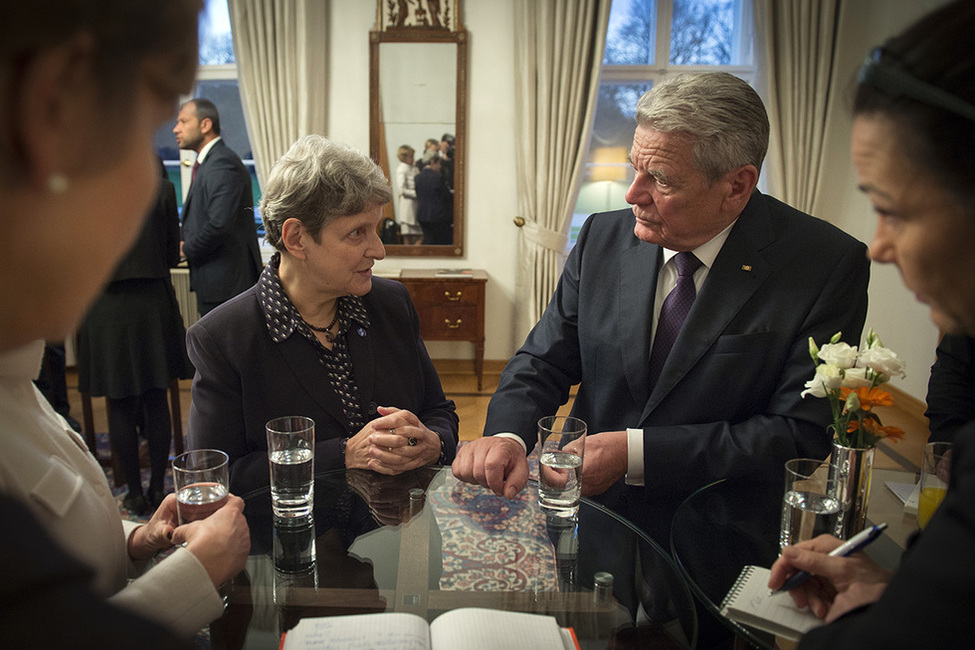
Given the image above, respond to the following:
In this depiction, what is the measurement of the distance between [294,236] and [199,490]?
81cm

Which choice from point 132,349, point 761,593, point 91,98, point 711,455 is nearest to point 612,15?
point 132,349

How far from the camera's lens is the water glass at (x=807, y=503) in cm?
140

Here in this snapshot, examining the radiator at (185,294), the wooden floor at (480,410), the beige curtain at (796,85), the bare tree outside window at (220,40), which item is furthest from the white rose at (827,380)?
the bare tree outside window at (220,40)

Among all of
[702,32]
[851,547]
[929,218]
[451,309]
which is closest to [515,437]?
[851,547]

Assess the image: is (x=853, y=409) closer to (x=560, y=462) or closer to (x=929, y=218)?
(x=560, y=462)

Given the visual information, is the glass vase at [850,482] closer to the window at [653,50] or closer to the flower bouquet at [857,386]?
the flower bouquet at [857,386]

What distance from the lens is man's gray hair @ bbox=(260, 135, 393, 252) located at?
6.31ft

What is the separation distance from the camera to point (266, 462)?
6.05 ft

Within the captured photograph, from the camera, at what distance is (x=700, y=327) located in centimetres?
191

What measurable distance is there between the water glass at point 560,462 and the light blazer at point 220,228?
10.1ft

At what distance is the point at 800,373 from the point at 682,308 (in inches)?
13.7

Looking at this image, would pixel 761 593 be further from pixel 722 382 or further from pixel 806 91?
pixel 806 91

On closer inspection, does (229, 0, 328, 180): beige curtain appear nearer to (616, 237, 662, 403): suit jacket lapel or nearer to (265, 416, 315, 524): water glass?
(616, 237, 662, 403): suit jacket lapel

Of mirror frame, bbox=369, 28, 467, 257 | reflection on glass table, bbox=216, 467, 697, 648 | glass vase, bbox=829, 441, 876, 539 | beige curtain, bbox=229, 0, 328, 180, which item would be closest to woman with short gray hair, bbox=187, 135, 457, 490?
reflection on glass table, bbox=216, 467, 697, 648
